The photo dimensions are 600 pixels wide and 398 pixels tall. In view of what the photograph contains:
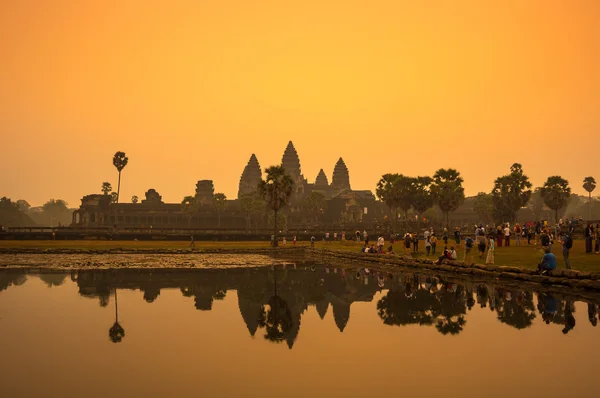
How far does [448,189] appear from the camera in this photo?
100125 mm

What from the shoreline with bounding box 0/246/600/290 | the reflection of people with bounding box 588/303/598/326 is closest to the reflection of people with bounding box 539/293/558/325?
the reflection of people with bounding box 588/303/598/326

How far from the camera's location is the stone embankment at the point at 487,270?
79.7 feet

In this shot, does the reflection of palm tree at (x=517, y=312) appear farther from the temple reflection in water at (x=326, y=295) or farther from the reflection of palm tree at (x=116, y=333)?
the reflection of palm tree at (x=116, y=333)

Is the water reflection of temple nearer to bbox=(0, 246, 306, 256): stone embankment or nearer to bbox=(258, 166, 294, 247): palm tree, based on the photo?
bbox=(0, 246, 306, 256): stone embankment

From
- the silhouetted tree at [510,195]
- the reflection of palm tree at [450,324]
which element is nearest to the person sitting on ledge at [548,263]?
the reflection of palm tree at [450,324]

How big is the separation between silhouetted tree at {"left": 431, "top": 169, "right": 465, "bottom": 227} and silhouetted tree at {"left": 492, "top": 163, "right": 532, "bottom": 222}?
18.8 feet

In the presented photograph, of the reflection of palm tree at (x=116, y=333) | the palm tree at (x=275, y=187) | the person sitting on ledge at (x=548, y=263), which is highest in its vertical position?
the palm tree at (x=275, y=187)

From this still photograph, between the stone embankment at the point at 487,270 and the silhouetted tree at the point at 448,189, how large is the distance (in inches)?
2048

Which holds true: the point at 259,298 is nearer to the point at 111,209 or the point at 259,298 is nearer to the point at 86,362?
the point at 86,362

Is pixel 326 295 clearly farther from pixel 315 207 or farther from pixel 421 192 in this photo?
pixel 315 207

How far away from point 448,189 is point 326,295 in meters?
78.3

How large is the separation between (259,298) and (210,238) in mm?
56051

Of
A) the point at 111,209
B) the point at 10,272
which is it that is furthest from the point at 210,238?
the point at 111,209

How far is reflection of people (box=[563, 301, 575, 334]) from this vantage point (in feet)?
52.8
